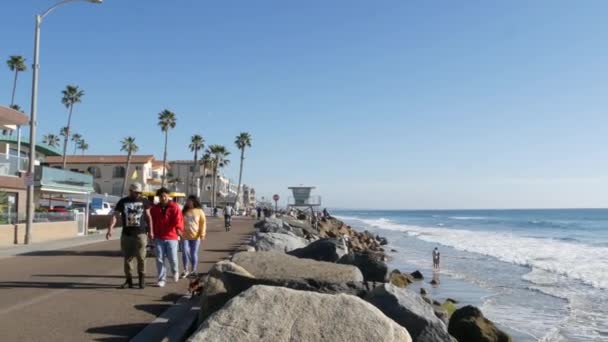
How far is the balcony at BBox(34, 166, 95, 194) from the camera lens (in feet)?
77.9

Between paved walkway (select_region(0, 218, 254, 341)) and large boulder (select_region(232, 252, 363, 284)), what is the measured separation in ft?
3.98

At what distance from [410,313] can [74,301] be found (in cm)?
468

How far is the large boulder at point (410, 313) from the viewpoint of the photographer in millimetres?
6453

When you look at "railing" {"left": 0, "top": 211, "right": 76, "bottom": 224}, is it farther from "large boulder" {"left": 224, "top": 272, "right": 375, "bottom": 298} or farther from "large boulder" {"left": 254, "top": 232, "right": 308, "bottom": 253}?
"large boulder" {"left": 224, "top": 272, "right": 375, "bottom": 298}

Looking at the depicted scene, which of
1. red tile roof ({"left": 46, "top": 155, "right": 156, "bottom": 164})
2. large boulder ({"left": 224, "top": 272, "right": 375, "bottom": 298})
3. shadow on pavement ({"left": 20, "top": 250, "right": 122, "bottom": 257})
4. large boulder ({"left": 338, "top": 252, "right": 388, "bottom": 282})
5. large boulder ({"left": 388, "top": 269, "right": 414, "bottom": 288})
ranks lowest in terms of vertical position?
large boulder ({"left": 388, "top": 269, "right": 414, "bottom": 288})

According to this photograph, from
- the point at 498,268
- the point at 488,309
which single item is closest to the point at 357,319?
the point at 488,309

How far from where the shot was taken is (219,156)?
84062 mm

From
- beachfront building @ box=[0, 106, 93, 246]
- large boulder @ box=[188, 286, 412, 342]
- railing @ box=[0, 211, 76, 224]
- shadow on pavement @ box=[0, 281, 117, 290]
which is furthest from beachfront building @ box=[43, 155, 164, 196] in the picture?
large boulder @ box=[188, 286, 412, 342]

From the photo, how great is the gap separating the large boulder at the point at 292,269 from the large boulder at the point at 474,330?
2066 mm

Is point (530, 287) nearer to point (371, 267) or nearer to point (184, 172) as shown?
point (371, 267)

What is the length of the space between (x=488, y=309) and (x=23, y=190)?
18689mm

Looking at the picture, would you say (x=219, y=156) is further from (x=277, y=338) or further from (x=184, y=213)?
(x=277, y=338)

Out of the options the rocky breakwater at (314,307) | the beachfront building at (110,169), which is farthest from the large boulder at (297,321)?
→ the beachfront building at (110,169)

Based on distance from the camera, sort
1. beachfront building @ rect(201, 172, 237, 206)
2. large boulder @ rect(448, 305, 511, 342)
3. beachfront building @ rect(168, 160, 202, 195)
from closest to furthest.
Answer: large boulder @ rect(448, 305, 511, 342), beachfront building @ rect(168, 160, 202, 195), beachfront building @ rect(201, 172, 237, 206)
